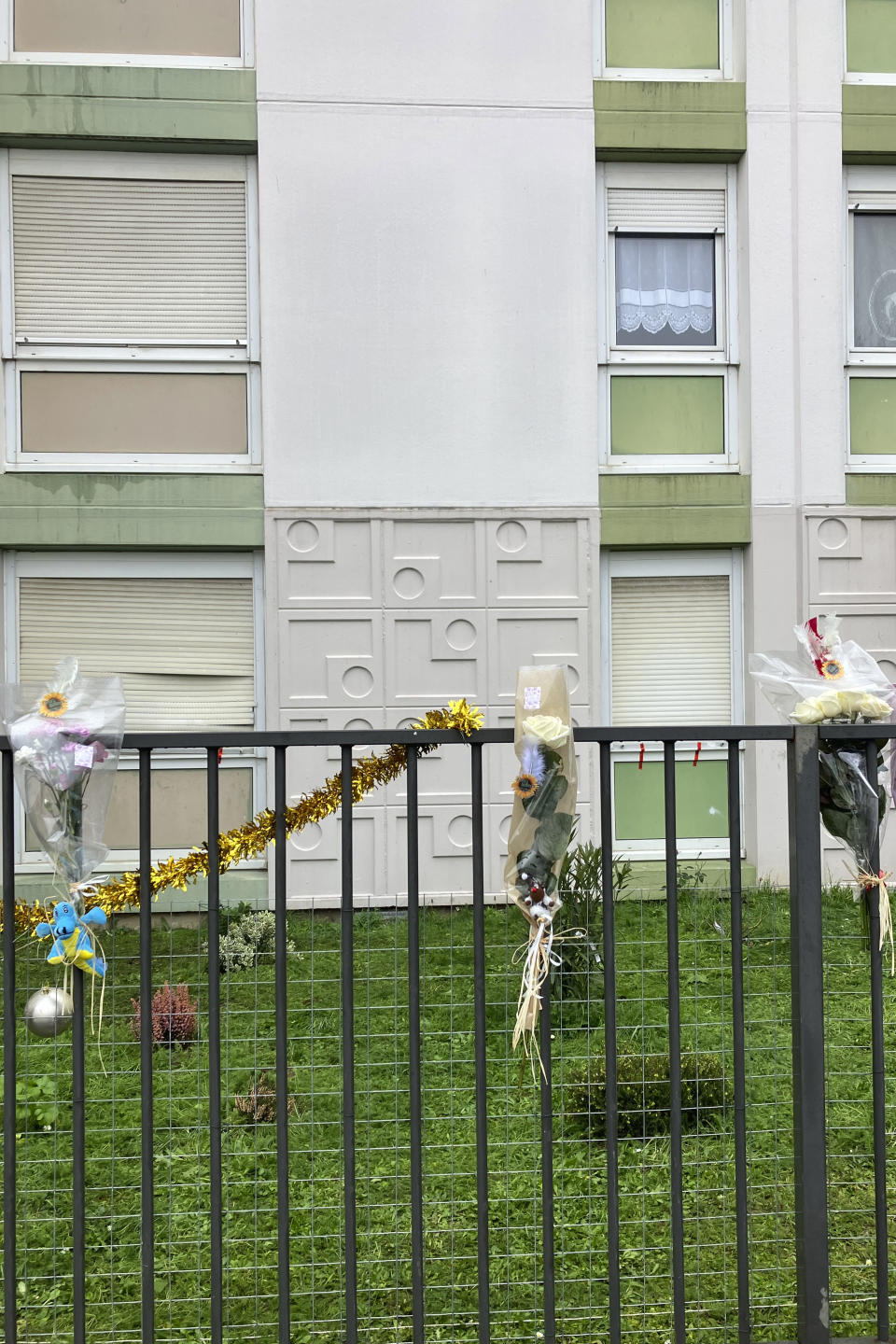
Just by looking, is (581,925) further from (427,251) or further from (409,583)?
(427,251)

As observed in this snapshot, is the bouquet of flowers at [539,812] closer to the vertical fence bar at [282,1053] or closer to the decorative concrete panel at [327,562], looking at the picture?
Result: the vertical fence bar at [282,1053]

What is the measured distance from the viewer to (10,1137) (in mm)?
2262

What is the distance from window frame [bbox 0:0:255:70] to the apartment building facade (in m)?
0.03

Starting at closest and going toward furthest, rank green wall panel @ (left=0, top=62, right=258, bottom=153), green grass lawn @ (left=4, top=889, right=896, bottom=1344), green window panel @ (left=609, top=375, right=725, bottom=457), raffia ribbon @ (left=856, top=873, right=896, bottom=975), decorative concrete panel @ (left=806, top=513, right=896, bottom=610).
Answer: raffia ribbon @ (left=856, top=873, right=896, bottom=975) → green grass lawn @ (left=4, top=889, right=896, bottom=1344) → green wall panel @ (left=0, top=62, right=258, bottom=153) → decorative concrete panel @ (left=806, top=513, right=896, bottom=610) → green window panel @ (left=609, top=375, right=725, bottom=457)

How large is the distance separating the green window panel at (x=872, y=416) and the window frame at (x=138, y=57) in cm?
516

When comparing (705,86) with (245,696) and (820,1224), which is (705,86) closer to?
(245,696)

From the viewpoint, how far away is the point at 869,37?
807 centimetres

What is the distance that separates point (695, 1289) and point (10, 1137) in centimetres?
214

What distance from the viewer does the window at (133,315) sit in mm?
7652

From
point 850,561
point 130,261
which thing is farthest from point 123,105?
point 850,561

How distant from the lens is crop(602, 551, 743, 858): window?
8148 mm

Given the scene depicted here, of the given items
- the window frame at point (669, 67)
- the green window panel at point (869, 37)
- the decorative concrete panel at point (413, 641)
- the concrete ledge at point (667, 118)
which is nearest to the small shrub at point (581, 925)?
the decorative concrete panel at point (413, 641)

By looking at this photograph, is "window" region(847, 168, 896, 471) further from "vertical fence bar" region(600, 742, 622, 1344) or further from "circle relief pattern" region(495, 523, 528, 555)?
"vertical fence bar" region(600, 742, 622, 1344)

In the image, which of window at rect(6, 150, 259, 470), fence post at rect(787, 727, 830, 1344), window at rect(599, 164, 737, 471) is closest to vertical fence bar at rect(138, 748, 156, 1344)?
fence post at rect(787, 727, 830, 1344)
